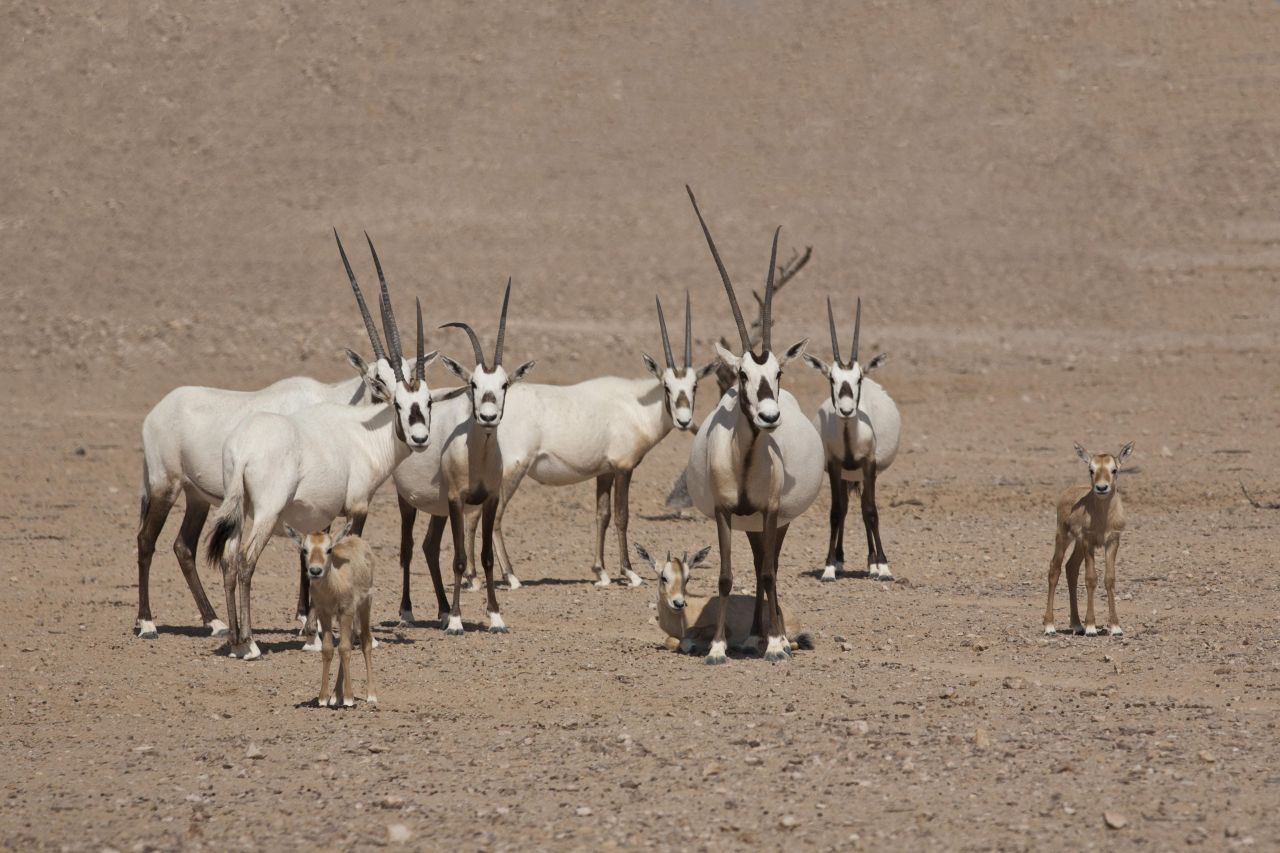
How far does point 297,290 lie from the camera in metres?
42.4

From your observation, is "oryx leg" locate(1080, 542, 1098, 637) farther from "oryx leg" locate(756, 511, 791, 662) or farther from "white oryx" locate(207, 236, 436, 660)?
"white oryx" locate(207, 236, 436, 660)

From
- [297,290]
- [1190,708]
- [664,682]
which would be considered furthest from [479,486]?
[297,290]

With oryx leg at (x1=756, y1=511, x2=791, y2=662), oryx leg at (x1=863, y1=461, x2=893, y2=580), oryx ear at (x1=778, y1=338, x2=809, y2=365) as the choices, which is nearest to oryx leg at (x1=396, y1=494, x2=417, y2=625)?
oryx leg at (x1=756, y1=511, x2=791, y2=662)

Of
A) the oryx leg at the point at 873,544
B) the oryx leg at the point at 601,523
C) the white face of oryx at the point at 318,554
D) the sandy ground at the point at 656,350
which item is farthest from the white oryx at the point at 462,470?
the oryx leg at the point at 873,544

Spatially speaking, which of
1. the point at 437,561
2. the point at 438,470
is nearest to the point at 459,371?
the point at 438,470

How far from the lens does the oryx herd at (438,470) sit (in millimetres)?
10984

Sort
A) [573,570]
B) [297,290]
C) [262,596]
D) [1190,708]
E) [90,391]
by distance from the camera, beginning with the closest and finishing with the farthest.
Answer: [1190,708], [262,596], [573,570], [90,391], [297,290]

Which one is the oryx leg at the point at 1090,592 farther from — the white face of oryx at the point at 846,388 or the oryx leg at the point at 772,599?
the white face of oryx at the point at 846,388

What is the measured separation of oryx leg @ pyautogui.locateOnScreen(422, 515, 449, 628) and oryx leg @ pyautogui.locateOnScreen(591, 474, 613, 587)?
80.4 inches

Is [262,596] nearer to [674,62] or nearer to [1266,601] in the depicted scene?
[1266,601]

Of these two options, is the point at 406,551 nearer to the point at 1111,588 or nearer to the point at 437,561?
the point at 437,561

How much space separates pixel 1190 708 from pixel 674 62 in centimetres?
4826

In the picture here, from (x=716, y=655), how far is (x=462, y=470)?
269 centimetres

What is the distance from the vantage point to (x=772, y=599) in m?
10.9
